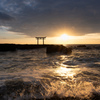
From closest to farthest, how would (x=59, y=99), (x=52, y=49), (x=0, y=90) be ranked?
(x=59, y=99)
(x=0, y=90)
(x=52, y=49)

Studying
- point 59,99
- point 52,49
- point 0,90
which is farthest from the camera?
point 52,49

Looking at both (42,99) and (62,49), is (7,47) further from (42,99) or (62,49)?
(42,99)

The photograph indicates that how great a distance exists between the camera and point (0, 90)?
156 inches

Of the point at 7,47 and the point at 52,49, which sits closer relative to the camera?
the point at 52,49

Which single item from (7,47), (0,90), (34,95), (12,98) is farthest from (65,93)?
(7,47)

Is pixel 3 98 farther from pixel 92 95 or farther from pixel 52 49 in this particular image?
pixel 52 49

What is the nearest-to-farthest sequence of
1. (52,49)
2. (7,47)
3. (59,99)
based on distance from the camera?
(59,99) → (52,49) → (7,47)

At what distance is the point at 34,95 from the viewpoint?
3.57 m

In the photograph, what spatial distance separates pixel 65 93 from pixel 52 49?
27263mm

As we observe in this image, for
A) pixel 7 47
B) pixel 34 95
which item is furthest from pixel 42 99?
pixel 7 47

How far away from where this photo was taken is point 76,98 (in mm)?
3316

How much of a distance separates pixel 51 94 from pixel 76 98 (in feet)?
3.37

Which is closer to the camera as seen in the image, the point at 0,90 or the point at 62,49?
the point at 0,90

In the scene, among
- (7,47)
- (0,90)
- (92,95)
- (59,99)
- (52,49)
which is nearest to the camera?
(59,99)
